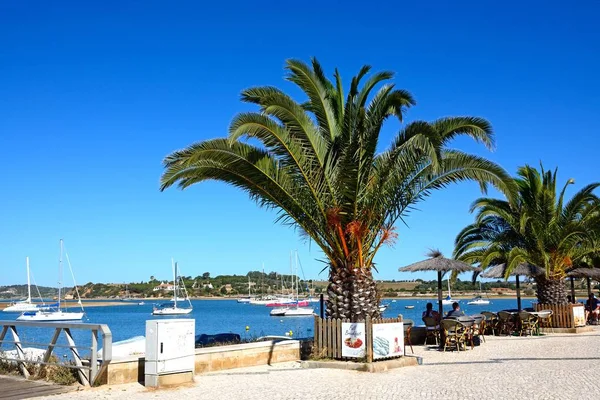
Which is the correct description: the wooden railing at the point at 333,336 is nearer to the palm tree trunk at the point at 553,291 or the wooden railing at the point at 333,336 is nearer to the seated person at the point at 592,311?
the palm tree trunk at the point at 553,291

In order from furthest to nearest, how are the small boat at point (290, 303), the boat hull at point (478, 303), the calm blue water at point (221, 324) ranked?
the boat hull at point (478, 303) < the small boat at point (290, 303) < the calm blue water at point (221, 324)

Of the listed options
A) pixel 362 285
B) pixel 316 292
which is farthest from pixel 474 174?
pixel 316 292

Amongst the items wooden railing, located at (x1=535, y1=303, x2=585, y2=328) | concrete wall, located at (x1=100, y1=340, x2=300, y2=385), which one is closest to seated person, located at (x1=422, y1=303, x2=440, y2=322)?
concrete wall, located at (x1=100, y1=340, x2=300, y2=385)

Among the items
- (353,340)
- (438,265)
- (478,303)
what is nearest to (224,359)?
(353,340)

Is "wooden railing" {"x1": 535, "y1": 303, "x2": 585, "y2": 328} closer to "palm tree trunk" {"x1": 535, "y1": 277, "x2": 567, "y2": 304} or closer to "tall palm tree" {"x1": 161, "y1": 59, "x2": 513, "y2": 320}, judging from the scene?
"palm tree trunk" {"x1": 535, "y1": 277, "x2": 567, "y2": 304}

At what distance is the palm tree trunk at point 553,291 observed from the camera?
23469 millimetres

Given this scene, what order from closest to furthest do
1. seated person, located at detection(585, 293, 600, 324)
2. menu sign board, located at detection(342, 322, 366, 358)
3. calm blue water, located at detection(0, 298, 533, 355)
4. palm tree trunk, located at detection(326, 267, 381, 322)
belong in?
1. menu sign board, located at detection(342, 322, 366, 358)
2. palm tree trunk, located at detection(326, 267, 381, 322)
3. seated person, located at detection(585, 293, 600, 324)
4. calm blue water, located at detection(0, 298, 533, 355)

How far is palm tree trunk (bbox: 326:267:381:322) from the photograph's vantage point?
44.7 feet

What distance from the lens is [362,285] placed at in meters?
Result: 13.7

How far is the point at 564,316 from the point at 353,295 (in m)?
12.8

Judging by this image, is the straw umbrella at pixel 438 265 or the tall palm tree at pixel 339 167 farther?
the straw umbrella at pixel 438 265

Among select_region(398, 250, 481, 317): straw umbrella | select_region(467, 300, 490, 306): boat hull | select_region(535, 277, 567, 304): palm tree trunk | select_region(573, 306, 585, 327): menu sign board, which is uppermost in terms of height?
select_region(398, 250, 481, 317): straw umbrella

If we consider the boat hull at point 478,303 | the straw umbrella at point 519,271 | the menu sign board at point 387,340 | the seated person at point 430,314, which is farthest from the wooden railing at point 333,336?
the boat hull at point 478,303

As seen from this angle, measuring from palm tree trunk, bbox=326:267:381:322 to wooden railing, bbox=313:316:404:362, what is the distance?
20 cm
